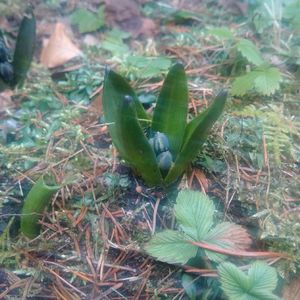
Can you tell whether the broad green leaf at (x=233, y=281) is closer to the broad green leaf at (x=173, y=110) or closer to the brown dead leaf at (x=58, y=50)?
the broad green leaf at (x=173, y=110)

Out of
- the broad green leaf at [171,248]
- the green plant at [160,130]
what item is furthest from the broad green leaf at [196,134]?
the broad green leaf at [171,248]

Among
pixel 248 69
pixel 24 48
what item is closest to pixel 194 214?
pixel 248 69

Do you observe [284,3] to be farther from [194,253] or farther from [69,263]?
[69,263]

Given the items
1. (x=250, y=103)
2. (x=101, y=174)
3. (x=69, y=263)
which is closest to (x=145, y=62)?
(x=250, y=103)

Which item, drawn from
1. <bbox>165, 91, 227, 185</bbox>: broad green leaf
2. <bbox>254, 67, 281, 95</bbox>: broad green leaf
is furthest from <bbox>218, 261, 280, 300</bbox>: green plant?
<bbox>254, 67, 281, 95</bbox>: broad green leaf

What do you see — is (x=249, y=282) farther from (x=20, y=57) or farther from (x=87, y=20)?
(x=87, y=20)
